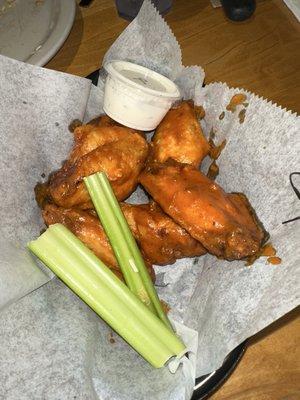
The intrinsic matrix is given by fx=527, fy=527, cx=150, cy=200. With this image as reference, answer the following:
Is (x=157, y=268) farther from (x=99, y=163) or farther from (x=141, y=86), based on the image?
(x=141, y=86)

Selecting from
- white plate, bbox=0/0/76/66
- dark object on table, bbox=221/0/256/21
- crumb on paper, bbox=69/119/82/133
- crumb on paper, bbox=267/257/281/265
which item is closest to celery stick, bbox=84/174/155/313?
crumb on paper, bbox=69/119/82/133

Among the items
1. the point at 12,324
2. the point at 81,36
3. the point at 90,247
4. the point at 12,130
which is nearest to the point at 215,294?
the point at 90,247

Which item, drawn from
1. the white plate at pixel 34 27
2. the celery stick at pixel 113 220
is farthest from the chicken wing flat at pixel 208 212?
the white plate at pixel 34 27

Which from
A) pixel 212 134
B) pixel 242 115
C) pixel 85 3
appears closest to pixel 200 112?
pixel 212 134

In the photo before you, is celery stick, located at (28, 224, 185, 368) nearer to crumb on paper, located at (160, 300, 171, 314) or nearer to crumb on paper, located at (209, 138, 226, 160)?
crumb on paper, located at (160, 300, 171, 314)

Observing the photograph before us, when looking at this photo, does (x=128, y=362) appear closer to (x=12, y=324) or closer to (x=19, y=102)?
(x=12, y=324)

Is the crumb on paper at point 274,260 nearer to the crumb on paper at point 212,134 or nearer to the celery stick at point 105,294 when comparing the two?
the celery stick at point 105,294
